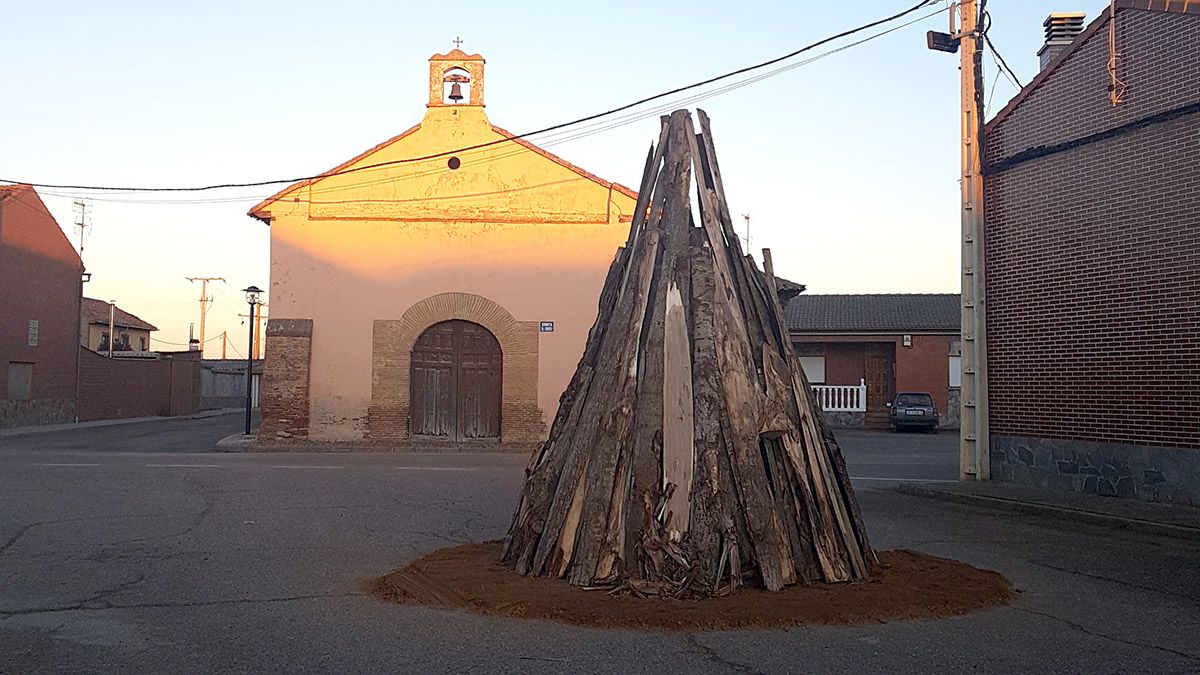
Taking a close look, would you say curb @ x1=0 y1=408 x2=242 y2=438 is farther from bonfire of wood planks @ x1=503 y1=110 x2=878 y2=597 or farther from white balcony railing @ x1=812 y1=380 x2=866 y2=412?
bonfire of wood planks @ x1=503 y1=110 x2=878 y2=597

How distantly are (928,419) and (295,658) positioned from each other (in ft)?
94.6

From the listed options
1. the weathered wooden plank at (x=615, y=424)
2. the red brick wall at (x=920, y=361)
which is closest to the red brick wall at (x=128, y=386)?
the red brick wall at (x=920, y=361)

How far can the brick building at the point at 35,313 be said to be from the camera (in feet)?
99.2

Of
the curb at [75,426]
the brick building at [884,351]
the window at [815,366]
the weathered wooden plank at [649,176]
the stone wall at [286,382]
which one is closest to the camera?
the weathered wooden plank at [649,176]

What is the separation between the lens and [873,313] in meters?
38.3

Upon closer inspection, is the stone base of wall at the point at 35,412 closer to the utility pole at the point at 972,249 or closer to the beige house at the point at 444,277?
the beige house at the point at 444,277

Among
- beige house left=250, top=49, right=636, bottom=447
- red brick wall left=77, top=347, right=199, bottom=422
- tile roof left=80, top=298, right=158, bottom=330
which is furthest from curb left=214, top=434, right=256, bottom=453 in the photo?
tile roof left=80, top=298, right=158, bottom=330

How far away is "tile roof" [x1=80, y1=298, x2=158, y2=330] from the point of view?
49.1 meters

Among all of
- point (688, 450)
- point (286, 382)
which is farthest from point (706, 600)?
point (286, 382)

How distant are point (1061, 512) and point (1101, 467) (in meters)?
1.51

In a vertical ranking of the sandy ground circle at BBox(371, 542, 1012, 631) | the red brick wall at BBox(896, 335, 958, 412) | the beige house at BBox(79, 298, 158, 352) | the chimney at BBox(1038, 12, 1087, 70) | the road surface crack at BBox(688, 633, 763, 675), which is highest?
the chimney at BBox(1038, 12, 1087, 70)

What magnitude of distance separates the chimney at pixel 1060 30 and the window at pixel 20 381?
94.2 ft

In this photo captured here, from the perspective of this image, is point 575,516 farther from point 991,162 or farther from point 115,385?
point 115,385

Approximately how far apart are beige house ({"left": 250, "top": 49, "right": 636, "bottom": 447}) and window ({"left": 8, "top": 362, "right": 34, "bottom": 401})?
12.8m
